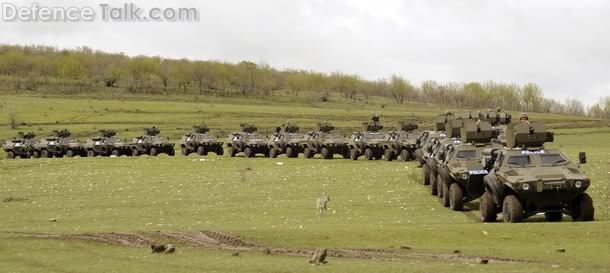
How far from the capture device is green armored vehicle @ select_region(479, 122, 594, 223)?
1784 centimetres

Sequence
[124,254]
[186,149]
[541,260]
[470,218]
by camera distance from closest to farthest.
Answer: [541,260] < [124,254] < [470,218] < [186,149]

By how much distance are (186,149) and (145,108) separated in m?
54.6

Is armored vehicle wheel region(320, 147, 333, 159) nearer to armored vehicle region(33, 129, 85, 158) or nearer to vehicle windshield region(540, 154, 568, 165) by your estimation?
armored vehicle region(33, 129, 85, 158)

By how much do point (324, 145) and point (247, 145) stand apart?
5845 mm

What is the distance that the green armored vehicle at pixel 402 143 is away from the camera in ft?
133

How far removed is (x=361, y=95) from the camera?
16950 centimetres

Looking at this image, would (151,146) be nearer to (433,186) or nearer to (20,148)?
(20,148)

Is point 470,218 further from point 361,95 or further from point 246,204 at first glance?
point 361,95

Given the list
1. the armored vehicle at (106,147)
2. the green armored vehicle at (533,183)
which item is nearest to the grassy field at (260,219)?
the green armored vehicle at (533,183)

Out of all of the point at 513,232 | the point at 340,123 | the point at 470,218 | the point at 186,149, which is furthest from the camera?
the point at 340,123

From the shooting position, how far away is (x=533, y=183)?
58.5 feet

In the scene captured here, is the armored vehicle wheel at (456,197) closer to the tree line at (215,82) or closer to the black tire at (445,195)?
the black tire at (445,195)

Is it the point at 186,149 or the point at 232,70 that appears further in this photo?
the point at 232,70

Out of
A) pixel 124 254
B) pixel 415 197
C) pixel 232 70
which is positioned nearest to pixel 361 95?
pixel 232 70
